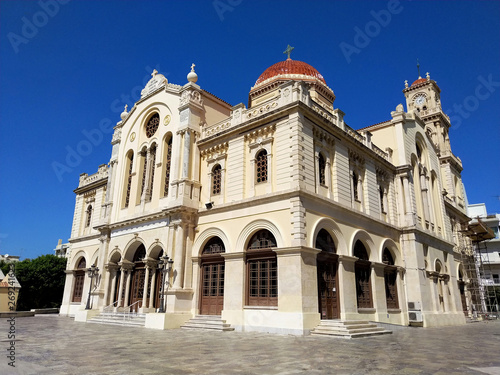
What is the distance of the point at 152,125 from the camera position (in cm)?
2283

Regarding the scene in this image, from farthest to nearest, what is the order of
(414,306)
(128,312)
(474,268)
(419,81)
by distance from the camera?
(419,81) → (474,268) → (414,306) → (128,312)

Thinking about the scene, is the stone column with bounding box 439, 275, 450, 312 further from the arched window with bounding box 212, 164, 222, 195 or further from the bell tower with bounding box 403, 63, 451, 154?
the bell tower with bounding box 403, 63, 451, 154

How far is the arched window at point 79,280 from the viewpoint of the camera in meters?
26.5

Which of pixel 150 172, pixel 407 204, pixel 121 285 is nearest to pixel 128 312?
pixel 121 285

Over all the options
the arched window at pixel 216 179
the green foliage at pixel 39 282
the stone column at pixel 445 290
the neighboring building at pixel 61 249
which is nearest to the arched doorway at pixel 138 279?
the arched window at pixel 216 179

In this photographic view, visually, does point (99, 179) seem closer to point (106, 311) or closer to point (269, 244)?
point (106, 311)

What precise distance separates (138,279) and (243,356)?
43.8 ft

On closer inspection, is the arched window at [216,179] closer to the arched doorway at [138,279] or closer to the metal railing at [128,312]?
the arched doorway at [138,279]

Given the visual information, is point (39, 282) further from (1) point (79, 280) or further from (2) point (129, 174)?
(2) point (129, 174)

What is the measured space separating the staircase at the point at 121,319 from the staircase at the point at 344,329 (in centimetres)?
802

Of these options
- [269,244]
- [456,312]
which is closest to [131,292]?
[269,244]

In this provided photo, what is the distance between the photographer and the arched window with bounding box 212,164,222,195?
60.4ft

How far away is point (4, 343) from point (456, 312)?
24.7m

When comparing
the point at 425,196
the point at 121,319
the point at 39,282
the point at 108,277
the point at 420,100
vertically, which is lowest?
the point at 121,319
